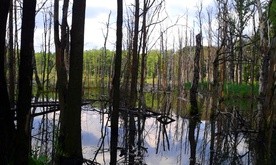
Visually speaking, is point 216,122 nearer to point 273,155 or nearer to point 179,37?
point 273,155

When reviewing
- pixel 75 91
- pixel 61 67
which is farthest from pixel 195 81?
pixel 75 91

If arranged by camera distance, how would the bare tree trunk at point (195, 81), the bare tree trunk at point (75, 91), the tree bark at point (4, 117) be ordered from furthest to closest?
the bare tree trunk at point (195, 81)
the bare tree trunk at point (75, 91)
the tree bark at point (4, 117)

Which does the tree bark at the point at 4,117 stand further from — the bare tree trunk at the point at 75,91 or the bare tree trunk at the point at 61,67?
the bare tree trunk at the point at 61,67

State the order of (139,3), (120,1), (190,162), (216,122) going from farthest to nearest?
(216,122)
(139,3)
(120,1)
(190,162)

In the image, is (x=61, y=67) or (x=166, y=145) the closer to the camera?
(x=61, y=67)

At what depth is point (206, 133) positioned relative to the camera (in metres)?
12.1

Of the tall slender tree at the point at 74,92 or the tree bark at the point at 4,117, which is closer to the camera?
the tree bark at the point at 4,117

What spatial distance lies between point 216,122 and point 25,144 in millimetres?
11827

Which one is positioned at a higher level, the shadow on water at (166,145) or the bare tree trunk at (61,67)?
the bare tree trunk at (61,67)

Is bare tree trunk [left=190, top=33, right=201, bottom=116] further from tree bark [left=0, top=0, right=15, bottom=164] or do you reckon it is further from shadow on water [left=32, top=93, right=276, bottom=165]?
tree bark [left=0, top=0, right=15, bottom=164]

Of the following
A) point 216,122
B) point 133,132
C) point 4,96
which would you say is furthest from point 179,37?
point 4,96

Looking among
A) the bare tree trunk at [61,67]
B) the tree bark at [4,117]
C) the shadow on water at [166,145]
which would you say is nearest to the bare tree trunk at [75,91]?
the shadow on water at [166,145]

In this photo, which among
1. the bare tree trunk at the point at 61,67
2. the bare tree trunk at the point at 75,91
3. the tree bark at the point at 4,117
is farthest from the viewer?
the bare tree trunk at the point at 61,67

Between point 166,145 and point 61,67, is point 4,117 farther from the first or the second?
point 166,145
